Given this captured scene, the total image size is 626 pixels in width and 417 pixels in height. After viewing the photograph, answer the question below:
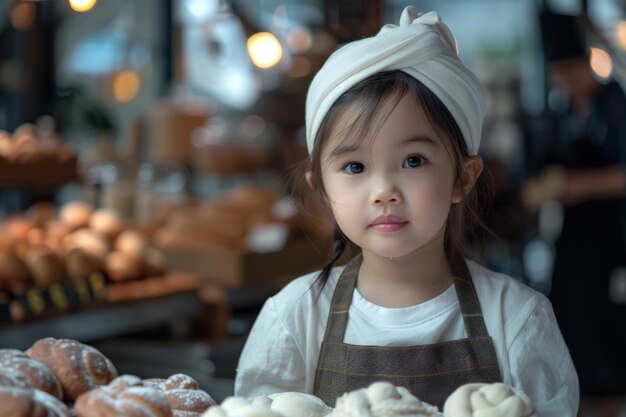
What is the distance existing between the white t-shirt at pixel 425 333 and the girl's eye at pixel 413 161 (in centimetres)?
28

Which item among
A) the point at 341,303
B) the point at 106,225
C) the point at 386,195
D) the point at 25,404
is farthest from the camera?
the point at 106,225

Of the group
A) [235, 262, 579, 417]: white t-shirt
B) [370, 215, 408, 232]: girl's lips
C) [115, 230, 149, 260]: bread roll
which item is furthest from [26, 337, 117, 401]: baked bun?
[115, 230, 149, 260]: bread roll

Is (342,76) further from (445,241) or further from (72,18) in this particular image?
(72,18)

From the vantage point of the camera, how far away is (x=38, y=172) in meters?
3.77

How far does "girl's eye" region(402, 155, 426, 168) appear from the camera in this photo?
1.47 metres

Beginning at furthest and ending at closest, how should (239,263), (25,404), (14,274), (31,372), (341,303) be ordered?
(239,263) < (14,274) < (341,303) < (31,372) < (25,404)

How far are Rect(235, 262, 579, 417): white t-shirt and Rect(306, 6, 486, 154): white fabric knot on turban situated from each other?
28 cm

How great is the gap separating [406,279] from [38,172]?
8.30 ft

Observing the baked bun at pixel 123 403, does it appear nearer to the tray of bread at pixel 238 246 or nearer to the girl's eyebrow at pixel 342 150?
the girl's eyebrow at pixel 342 150

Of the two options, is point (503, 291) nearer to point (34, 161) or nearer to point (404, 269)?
point (404, 269)

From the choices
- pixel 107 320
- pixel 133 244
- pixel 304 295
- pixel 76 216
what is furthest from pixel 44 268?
pixel 304 295

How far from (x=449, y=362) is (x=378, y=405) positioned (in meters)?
0.49

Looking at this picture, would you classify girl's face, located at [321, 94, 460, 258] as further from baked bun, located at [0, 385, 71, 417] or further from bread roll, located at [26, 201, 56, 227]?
bread roll, located at [26, 201, 56, 227]

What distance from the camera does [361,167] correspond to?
1493mm
